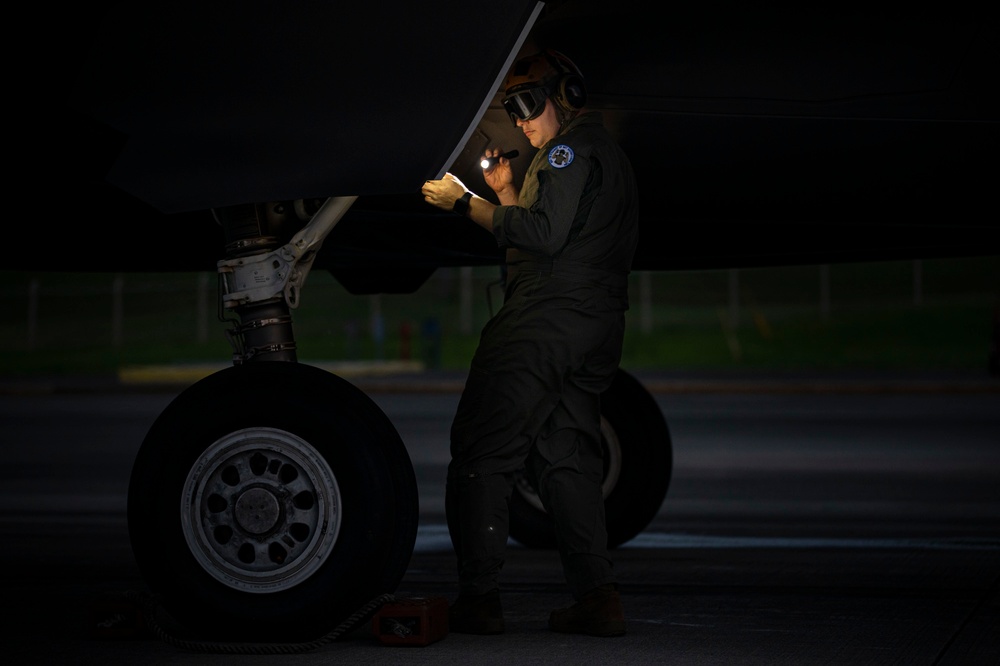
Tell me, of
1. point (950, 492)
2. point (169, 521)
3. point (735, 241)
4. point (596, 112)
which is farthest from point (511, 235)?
point (950, 492)

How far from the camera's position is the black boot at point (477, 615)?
5.01 meters

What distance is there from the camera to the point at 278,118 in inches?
192

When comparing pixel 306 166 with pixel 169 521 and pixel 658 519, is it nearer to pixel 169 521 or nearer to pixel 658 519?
pixel 169 521

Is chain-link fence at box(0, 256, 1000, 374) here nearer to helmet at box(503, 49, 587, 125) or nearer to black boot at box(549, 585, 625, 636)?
helmet at box(503, 49, 587, 125)

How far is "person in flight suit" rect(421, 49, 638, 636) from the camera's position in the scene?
498cm

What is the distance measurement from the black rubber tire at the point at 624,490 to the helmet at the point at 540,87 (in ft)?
7.68

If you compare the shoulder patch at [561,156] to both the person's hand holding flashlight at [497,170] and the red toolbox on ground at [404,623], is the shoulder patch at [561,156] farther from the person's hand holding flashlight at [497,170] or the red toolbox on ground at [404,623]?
the red toolbox on ground at [404,623]

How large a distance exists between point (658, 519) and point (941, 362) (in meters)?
27.1

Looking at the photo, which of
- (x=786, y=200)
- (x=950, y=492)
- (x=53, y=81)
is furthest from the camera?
(x=950, y=492)

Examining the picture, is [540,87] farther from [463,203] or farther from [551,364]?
[551,364]

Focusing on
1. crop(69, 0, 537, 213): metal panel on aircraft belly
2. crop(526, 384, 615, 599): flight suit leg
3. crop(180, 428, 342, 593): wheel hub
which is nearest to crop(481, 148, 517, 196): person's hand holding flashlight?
crop(69, 0, 537, 213): metal panel on aircraft belly

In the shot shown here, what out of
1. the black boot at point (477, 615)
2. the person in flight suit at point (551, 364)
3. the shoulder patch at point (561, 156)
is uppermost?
the shoulder patch at point (561, 156)

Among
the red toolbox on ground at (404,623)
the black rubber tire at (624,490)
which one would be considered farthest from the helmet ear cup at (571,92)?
the black rubber tire at (624,490)

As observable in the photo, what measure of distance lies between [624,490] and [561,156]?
8.66ft
